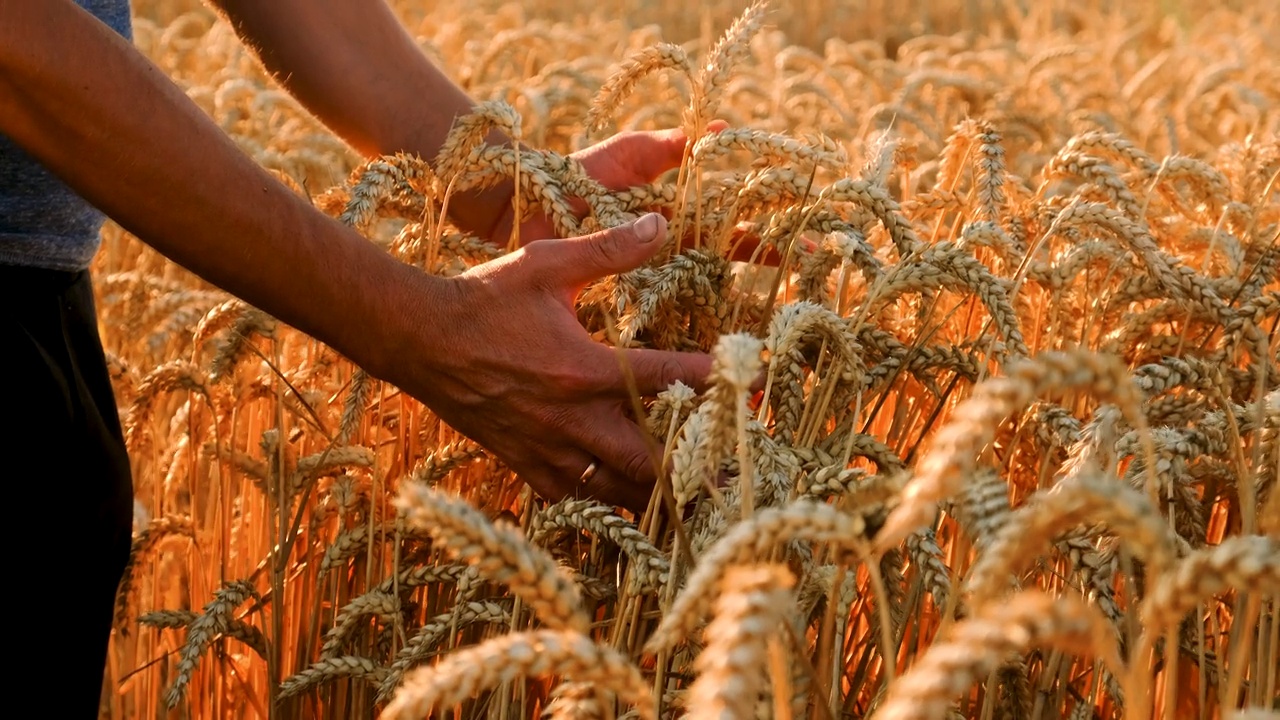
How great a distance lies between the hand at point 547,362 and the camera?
1.41 m

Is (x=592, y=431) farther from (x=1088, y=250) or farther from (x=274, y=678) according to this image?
(x=1088, y=250)

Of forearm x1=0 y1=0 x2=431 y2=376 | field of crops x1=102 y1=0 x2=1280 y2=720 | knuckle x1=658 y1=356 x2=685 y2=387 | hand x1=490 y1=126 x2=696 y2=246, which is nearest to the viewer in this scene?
field of crops x1=102 y1=0 x2=1280 y2=720

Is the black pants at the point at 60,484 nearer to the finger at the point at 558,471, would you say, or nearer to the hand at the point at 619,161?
the finger at the point at 558,471

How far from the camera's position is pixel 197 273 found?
1.39 meters

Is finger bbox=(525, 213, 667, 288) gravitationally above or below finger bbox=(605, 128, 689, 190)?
below

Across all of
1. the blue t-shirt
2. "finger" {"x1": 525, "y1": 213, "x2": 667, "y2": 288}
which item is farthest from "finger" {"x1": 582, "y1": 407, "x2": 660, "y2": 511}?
the blue t-shirt

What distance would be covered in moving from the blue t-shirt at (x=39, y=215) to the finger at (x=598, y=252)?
1.87ft

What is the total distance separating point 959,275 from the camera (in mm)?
1353

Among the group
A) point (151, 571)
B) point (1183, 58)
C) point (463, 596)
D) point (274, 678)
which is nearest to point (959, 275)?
point (463, 596)

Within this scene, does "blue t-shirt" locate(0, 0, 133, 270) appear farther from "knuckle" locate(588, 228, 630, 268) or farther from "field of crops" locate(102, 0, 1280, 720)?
"knuckle" locate(588, 228, 630, 268)

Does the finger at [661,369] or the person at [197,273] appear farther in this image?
the finger at [661,369]

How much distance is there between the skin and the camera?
1234 mm

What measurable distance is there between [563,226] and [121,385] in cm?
96

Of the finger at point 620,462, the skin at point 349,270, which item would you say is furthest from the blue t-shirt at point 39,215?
the finger at point 620,462
